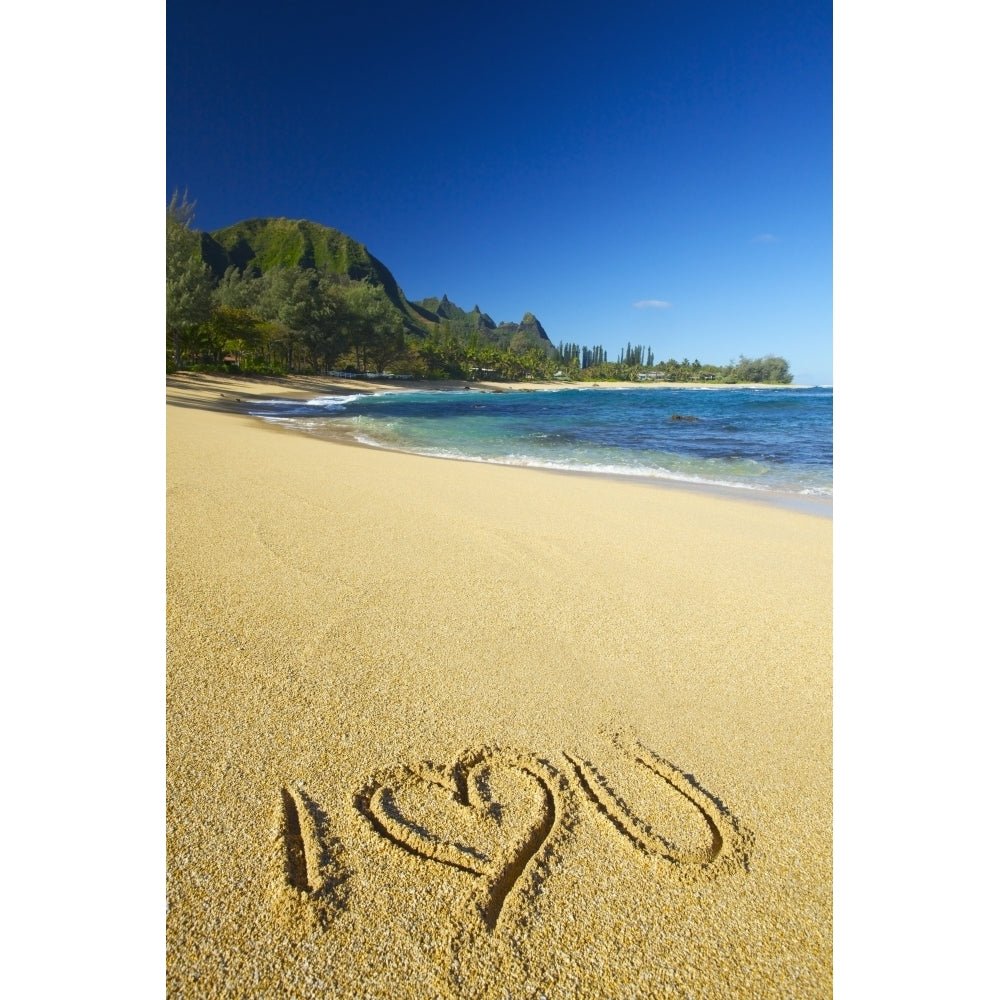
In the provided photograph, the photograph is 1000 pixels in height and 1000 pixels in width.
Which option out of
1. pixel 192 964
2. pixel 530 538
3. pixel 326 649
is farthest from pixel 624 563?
pixel 192 964

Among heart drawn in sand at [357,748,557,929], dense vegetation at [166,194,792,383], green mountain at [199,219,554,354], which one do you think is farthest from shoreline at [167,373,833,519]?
green mountain at [199,219,554,354]

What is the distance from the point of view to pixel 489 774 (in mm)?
1660

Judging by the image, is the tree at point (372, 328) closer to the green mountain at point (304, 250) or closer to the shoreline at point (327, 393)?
the shoreline at point (327, 393)

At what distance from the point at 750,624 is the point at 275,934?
8.28 ft

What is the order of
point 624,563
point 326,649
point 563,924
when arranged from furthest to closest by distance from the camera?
1. point 624,563
2. point 326,649
3. point 563,924

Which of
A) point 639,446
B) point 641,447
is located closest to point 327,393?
point 639,446

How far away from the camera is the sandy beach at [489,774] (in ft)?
3.74

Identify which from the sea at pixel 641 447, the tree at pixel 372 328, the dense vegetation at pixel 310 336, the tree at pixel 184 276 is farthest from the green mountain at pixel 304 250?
the sea at pixel 641 447

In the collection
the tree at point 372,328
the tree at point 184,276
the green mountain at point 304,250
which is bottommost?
the tree at point 184,276

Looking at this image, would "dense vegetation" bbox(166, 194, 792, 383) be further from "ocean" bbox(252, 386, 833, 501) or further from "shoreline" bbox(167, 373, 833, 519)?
"ocean" bbox(252, 386, 833, 501)

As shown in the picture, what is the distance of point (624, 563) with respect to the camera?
12.2ft

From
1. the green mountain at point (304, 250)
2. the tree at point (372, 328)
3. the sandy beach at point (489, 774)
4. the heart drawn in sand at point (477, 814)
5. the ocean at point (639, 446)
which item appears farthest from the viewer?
the green mountain at point (304, 250)
